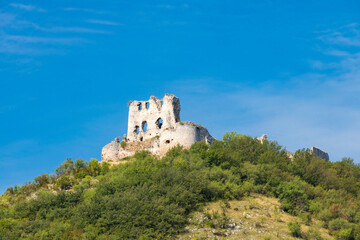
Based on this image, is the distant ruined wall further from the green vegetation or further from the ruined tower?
the ruined tower

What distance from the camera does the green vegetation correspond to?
4522cm

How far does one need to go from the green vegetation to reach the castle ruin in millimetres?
2051

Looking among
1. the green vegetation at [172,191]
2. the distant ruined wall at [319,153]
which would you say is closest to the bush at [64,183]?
the green vegetation at [172,191]

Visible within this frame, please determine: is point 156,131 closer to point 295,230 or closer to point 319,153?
point 319,153

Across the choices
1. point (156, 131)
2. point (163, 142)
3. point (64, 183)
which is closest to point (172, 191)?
point (64, 183)

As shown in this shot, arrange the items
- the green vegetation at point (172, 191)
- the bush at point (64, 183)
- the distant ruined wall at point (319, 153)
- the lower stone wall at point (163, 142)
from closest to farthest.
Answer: the green vegetation at point (172, 191) < the bush at point (64, 183) < the lower stone wall at point (163, 142) < the distant ruined wall at point (319, 153)

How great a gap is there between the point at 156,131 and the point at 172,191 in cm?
2066

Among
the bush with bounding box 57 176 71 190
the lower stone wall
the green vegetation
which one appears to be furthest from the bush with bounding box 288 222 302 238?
the bush with bounding box 57 176 71 190

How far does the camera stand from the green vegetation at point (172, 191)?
45.2m

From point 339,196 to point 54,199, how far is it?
81.5ft

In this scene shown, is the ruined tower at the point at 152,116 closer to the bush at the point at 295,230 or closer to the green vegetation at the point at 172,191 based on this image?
the green vegetation at the point at 172,191

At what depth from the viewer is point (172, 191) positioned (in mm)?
48469

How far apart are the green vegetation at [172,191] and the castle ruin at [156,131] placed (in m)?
2.05

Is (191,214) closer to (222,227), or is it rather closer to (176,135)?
(222,227)
